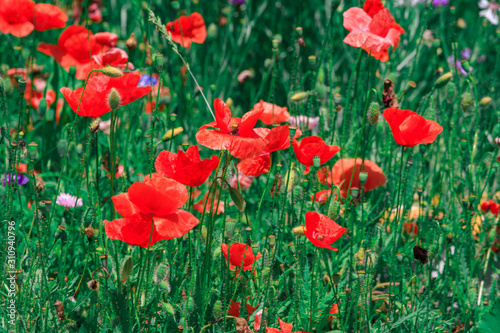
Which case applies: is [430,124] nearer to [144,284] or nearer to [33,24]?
[144,284]

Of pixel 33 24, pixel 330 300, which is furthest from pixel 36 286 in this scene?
pixel 33 24

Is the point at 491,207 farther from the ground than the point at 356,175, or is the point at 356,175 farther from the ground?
the point at 356,175

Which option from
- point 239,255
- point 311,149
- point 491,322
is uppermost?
point 311,149

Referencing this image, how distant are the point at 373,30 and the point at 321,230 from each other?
667mm

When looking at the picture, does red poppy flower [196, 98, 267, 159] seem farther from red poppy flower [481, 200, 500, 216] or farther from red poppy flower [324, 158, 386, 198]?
red poppy flower [481, 200, 500, 216]

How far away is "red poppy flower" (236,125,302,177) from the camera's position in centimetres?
127

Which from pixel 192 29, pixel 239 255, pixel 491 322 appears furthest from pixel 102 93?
pixel 192 29

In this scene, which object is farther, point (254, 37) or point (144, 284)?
point (254, 37)

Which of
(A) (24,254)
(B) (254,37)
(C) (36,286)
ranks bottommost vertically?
(A) (24,254)

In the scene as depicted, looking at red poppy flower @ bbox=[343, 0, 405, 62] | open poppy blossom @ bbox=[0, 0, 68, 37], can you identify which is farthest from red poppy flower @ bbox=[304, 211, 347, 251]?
open poppy blossom @ bbox=[0, 0, 68, 37]

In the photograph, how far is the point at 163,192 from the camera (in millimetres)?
1065

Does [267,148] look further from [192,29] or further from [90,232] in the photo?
[192,29]

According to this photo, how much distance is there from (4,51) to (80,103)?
74.5 inches

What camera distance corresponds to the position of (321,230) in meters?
1.28
